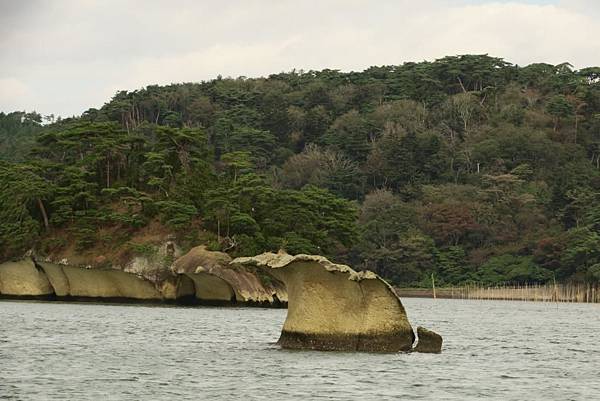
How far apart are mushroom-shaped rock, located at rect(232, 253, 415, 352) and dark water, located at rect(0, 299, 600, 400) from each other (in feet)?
2.68

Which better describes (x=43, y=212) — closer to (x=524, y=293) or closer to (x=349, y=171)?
(x=524, y=293)

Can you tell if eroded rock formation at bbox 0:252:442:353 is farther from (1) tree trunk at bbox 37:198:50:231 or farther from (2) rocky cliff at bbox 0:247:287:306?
(1) tree trunk at bbox 37:198:50:231

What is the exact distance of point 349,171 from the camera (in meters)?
131

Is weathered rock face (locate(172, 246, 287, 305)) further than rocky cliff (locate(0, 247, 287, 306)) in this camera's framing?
No

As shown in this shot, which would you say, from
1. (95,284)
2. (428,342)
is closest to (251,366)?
(428,342)

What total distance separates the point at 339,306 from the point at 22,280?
147 ft

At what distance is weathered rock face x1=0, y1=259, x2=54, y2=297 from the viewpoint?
233 feet

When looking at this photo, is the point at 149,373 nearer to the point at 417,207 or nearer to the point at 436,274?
the point at 436,274

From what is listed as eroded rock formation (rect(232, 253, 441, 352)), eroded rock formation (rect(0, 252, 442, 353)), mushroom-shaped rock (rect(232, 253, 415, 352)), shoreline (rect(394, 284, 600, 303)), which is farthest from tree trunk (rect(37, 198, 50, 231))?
eroded rock formation (rect(232, 253, 441, 352))

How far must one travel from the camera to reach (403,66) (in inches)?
6998

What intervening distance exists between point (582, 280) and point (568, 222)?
58.0 ft

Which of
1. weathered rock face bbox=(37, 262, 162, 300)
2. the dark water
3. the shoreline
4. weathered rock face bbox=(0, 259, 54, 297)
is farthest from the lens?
the shoreline

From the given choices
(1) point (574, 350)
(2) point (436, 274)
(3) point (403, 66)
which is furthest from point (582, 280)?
(3) point (403, 66)

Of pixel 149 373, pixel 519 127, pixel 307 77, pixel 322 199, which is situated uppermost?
pixel 307 77
